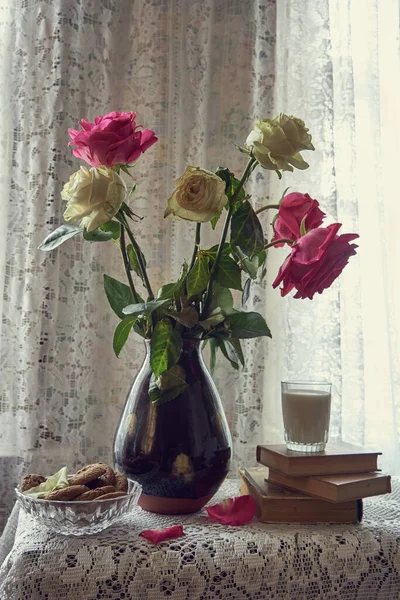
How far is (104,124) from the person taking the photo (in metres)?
0.79

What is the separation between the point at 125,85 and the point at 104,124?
873mm

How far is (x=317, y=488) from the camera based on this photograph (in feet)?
2.65

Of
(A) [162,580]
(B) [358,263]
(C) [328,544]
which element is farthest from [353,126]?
(A) [162,580]

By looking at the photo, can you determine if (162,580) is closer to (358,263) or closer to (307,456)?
(307,456)

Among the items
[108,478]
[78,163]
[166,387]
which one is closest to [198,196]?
[166,387]

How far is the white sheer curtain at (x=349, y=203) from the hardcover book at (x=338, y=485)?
2.36 feet

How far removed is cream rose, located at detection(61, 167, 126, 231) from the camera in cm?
77

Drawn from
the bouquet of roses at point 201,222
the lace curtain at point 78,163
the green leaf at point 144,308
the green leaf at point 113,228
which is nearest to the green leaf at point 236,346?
the bouquet of roses at point 201,222

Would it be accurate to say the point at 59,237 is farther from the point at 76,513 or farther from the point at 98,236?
the point at 76,513

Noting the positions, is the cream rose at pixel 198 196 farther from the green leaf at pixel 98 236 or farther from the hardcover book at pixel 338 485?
the hardcover book at pixel 338 485

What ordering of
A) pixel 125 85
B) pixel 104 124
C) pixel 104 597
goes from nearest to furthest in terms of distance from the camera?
pixel 104 597 < pixel 104 124 < pixel 125 85

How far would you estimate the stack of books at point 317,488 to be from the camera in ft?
2.67

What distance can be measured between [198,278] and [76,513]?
1.11 ft

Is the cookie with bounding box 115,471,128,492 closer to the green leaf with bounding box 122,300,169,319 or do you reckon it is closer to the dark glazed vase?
the dark glazed vase
